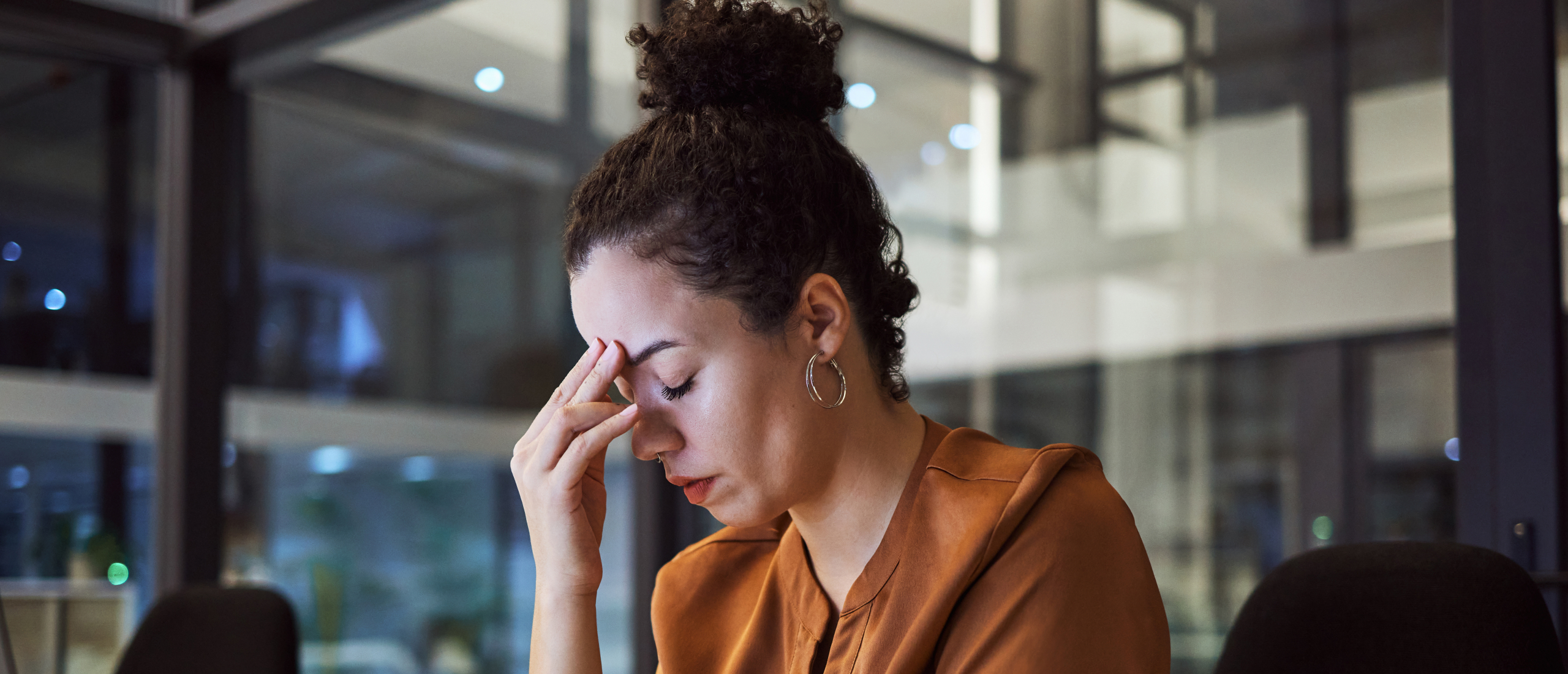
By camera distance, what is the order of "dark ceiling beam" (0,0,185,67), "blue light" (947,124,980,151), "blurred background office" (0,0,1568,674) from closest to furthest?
1. "blurred background office" (0,0,1568,674)
2. "blue light" (947,124,980,151)
3. "dark ceiling beam" (0,0,185,67)

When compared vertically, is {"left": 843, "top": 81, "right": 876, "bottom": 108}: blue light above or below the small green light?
above

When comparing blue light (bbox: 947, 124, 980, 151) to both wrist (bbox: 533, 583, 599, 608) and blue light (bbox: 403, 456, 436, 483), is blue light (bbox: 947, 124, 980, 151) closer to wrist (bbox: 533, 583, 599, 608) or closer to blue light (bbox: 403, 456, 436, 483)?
blue light (bbox: 403, 456, 436, 483)

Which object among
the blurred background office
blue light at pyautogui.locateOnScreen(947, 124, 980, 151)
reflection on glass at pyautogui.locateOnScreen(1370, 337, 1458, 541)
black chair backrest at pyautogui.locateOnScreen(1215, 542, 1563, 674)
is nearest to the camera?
black chair backrest at pyautogui.locateOnScreen(1215, 542, 1563, 674)

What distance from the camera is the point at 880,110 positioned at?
8.16ft

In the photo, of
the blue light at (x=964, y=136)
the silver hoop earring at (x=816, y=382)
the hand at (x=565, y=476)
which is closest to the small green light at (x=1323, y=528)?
the blue light at (x=964, y=136)

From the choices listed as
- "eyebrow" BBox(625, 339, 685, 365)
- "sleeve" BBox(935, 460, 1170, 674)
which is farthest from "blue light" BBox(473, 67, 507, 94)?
"sleeve" BBox(935, 460, 1170, 674)

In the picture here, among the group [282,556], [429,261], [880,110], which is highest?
[880,110]

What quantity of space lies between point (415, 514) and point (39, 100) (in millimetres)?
1344

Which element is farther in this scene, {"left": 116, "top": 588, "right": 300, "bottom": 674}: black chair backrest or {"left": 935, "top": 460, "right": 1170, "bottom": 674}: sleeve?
{"left": 116, "top": 588, "right": 300, "bottom": 674}: black chair backrest

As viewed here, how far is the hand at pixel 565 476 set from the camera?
47.0 inches

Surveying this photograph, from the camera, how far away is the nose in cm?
112

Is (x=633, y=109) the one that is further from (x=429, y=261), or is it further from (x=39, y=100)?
(x=39, y=100)

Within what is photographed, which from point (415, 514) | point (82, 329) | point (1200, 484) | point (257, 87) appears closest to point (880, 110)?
point (1200, 484)

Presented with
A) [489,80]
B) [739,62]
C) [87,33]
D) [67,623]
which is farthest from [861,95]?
[67,623]
